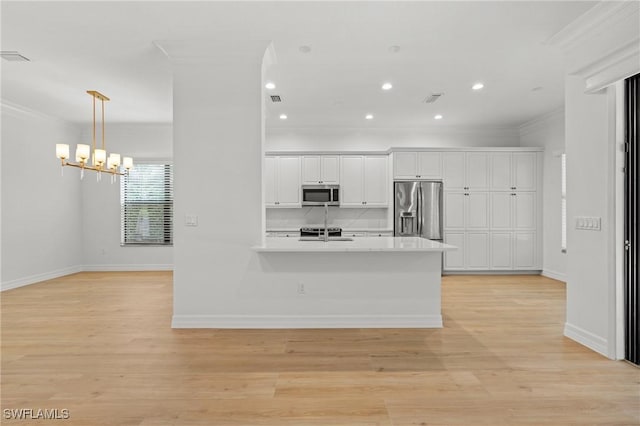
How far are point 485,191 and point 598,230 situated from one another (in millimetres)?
3794

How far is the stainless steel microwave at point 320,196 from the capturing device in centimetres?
671

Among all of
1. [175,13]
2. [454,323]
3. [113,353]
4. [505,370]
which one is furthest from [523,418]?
[175,13]

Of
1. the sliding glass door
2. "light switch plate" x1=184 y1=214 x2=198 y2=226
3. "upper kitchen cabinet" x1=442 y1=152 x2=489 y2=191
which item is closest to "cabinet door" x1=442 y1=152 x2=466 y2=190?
"upper kitchen cabinet" x1=442 y1=152 x2=489 y2=191

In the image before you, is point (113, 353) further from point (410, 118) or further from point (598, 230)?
point (410, 118)

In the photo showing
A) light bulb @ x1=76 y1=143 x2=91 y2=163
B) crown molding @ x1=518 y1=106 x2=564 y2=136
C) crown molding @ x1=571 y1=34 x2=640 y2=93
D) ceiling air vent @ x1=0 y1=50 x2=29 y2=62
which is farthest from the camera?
crown molding @ x1=518 y1=106 x2=564 y2=136

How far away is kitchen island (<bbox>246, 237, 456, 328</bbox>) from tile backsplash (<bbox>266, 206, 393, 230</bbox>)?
3.39m

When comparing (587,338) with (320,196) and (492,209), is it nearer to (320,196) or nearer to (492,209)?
(492,209)

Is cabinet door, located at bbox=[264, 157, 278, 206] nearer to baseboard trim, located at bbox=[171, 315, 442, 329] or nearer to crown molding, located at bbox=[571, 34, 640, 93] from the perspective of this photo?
baseboard trim, located at bbox=[171, 315, 442, 329]

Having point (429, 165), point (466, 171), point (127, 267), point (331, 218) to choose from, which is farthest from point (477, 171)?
point (127, 267)

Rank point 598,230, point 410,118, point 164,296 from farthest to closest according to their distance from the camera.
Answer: point 410,118
point 164,296
point 598,230

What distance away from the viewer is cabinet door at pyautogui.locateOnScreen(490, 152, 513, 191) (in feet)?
21.7

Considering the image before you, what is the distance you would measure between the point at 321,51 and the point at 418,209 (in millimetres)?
3792

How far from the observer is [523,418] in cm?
205

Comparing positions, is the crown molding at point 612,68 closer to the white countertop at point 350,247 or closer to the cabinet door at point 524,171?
the white countertop at point 350,247
